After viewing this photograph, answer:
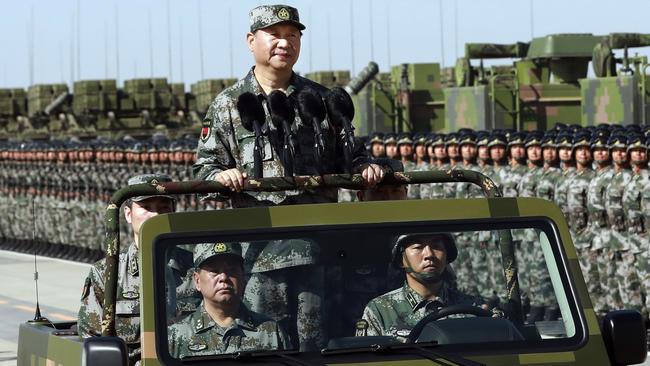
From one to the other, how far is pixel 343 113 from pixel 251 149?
42 cm

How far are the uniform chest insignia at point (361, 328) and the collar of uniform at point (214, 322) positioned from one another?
0.97 ft

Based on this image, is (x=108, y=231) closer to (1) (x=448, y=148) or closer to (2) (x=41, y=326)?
(2) (x=41, y=326)

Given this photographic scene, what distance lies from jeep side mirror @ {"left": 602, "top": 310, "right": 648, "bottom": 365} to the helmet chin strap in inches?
21.2

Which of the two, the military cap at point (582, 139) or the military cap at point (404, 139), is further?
the military cap at point (404, 139)

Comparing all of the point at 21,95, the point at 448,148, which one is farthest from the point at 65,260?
the point at 21,95

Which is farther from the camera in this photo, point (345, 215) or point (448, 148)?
point (448, 148)

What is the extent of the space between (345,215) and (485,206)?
44 cm

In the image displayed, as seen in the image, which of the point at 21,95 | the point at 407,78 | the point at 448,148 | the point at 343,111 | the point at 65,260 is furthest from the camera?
the point at 21,95

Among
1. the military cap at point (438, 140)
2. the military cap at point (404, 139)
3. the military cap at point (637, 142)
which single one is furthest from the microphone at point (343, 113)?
the military cap at point (404, 139)

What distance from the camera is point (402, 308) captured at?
513 centimetres

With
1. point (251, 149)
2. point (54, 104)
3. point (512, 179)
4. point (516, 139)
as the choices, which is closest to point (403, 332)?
point (251, 149)

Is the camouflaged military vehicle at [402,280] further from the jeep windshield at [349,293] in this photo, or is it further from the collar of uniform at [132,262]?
the collar of uniform at [132,262]

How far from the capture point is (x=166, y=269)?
16.5ft

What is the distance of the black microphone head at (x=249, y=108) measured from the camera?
5.94 metres
